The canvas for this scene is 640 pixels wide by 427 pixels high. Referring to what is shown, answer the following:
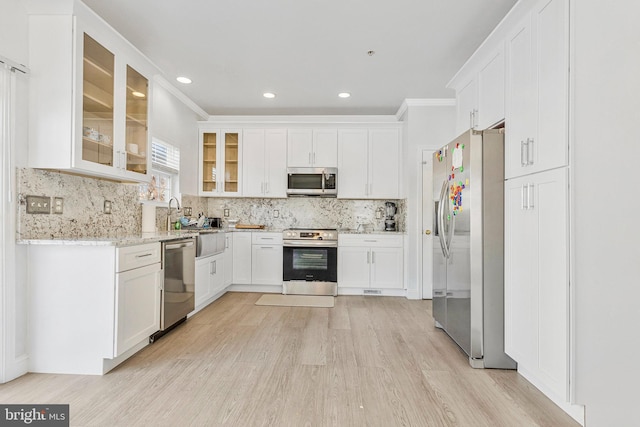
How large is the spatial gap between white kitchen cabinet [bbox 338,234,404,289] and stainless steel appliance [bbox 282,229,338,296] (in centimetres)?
13

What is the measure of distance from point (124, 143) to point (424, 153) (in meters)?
3.46

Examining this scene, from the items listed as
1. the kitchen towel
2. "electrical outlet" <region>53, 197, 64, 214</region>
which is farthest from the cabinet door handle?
Result: the kitchen towel

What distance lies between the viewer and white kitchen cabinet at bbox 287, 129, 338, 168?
15.9 ft

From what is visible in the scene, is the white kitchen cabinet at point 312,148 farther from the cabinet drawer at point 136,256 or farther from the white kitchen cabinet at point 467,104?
the cabinet drawer at point 136,256

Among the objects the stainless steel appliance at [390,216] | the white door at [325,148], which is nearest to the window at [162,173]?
the white door at [325,148]

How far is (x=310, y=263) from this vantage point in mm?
4562

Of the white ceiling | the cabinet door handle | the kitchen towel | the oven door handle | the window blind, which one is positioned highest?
the white ceiling


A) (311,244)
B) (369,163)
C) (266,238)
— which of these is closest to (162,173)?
(266,238)

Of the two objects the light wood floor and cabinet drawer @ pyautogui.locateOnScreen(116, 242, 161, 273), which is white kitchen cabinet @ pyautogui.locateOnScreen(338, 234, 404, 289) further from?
cabinet drawer @ pyautogui.locateOnScreen(116, 242, 161, 273)

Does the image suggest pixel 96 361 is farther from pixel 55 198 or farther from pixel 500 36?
pixel 500 36

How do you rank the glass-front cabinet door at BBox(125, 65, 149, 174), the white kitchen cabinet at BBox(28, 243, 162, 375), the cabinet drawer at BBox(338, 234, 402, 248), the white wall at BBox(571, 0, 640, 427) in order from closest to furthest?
1. the white wall at BBox(571, 0, 640, 427)
2. the white kitchen cabinet at BBox(28, 243, 162, 375)
3. the glass-front cabinet door at BBox(125, 65, 149, 174)
4. the cabinet drawer at BBox(338, 234, 402, 248)

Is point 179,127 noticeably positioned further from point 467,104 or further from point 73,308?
point 467,104

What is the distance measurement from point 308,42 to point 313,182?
7.24 ft

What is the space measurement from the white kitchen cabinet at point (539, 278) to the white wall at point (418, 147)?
206cm
